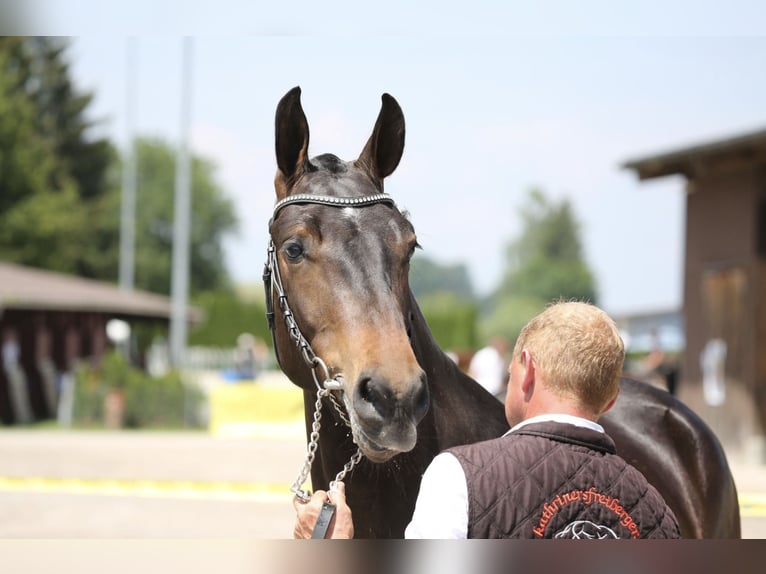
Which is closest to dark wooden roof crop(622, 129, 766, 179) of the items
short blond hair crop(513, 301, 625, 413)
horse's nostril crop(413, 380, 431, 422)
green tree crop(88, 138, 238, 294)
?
horse's nostril crop(413, 380, 431, 422)

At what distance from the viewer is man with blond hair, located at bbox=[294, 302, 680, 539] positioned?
164 centimetres

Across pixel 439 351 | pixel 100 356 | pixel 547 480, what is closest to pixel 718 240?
pixel 439 351

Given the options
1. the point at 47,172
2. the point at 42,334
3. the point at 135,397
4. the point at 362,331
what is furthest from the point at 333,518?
the point at 47,172

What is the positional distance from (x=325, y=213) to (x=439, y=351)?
643mm

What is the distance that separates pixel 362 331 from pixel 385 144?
2.18ft

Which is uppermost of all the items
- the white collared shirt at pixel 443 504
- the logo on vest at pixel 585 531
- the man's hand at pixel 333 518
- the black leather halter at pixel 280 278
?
the black leather halter at pixel 280 278

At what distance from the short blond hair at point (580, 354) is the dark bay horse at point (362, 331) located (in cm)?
43

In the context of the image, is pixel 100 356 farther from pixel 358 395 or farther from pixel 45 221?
pixel 358 395

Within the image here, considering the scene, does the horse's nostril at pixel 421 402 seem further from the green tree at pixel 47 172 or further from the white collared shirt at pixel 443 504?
the green tree at pixel 47 172

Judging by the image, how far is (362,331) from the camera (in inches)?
88.7

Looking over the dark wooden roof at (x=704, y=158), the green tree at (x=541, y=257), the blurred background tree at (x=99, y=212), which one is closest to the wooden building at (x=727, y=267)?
the dark wooden roof at (x=704, y=158)

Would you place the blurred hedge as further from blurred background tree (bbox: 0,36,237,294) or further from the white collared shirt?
the white collared shirt

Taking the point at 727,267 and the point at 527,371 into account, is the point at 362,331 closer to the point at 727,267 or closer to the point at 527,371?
the point at 527,371

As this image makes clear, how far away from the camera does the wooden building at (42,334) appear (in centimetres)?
2073
